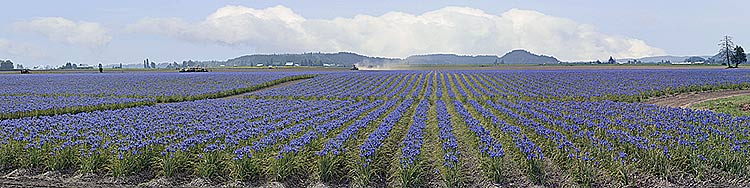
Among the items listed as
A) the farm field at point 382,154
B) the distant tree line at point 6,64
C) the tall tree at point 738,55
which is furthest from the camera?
the distant tree line at point 6,64

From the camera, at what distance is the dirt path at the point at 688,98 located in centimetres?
2627

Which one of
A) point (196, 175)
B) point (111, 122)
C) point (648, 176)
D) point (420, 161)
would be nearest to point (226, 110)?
point (111, 122)

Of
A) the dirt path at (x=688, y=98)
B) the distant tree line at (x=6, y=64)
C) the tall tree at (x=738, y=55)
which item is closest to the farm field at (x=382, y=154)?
the dirt path at (x=688, y=98)

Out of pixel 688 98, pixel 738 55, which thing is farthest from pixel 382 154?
pixel 738 55

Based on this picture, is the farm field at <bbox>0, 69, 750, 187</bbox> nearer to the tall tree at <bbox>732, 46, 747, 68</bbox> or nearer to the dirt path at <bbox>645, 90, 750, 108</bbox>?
the dirt path at <bbox>645, 90, 750, 108</bbox>

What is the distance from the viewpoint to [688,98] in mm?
28453

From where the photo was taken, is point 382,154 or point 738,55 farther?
point 738,55

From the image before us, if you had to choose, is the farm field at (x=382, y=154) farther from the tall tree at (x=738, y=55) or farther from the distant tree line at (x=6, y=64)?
the distant tree line at (x=6, y=64)

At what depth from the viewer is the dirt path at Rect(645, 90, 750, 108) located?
2627 cm

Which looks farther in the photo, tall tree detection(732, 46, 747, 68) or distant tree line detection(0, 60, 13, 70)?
distant tree line detection(0, 60, 13, 70)

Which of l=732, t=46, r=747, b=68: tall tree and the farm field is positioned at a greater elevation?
l=732, t=46, r=747, b=68: tall tree

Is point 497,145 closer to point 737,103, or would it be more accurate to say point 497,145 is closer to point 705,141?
point 705,141

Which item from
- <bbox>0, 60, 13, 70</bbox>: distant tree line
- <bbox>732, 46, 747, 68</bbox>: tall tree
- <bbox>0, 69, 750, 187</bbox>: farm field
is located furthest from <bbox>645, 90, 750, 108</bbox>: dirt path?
<bbox>0, 60, 13, 70</bbox>: distant tree line

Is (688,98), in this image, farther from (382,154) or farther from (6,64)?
(6,64)
